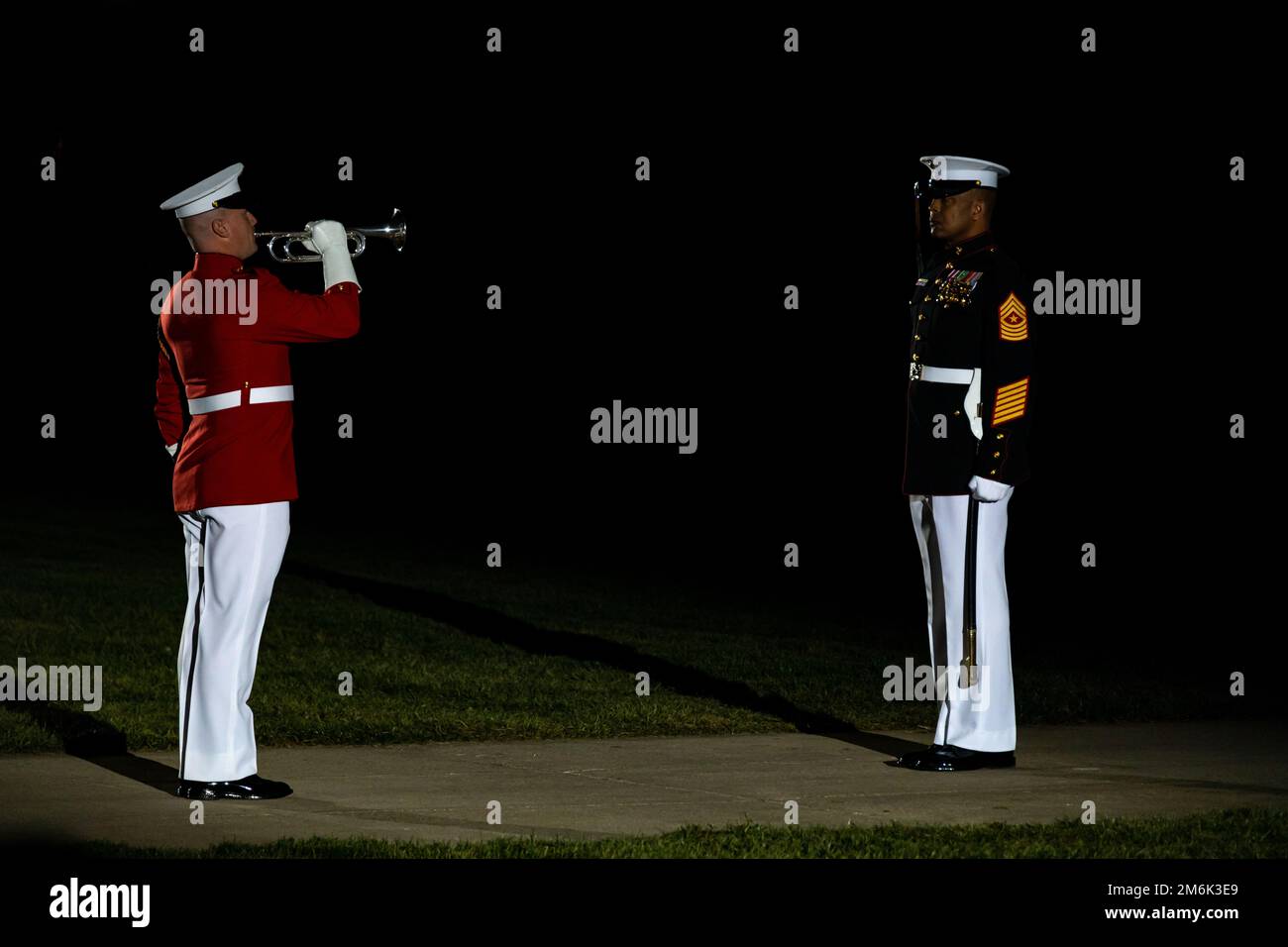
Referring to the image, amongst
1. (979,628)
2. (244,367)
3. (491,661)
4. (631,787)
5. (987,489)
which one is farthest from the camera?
(491,661)

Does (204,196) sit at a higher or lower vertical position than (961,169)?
lower

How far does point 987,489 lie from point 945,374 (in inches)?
19.0

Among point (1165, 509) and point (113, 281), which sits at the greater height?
point (113, 281)

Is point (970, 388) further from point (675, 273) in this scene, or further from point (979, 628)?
point (675, 273)

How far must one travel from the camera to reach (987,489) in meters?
8.20

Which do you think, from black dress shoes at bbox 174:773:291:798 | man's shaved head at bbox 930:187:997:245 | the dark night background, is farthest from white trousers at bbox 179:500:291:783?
the dark night background

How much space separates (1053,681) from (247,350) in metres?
5.25

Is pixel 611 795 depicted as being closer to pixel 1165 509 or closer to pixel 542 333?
pixel 1165 509

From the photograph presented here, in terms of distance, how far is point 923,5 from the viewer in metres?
21.9

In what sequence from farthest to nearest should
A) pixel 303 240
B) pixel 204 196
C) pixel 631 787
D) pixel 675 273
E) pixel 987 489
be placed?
1. pixel 675 273
2. pixel 987 489
3. pixel 631 787
4. pixel 303 240
5. pixel 204 196

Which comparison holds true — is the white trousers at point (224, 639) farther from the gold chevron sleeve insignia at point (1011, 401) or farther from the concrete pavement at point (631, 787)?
the gold chevron sleeve insignia at point (1011, 401)

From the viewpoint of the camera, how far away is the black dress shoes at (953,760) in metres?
8.34

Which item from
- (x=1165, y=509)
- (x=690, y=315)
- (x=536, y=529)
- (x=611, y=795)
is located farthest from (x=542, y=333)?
(x=611, y=795)

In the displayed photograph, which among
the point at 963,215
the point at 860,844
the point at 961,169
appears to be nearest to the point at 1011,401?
the point at 963,215
